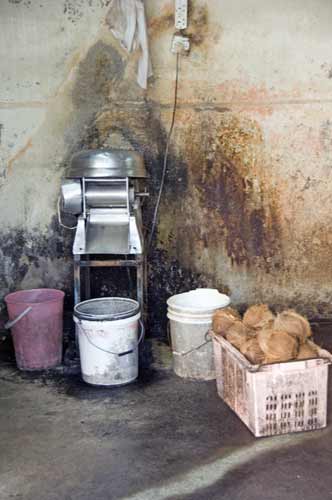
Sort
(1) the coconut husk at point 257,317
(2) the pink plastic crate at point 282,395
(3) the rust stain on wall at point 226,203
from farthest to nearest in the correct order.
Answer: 1. (3) the rust stain on wall at point 226,203
2. (1) the coconut husk at point 257,317
3. (2) the pink plastic crate at point 282,395

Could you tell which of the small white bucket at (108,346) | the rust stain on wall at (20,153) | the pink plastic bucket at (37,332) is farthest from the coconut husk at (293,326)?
the rust stain on wall at (20,153)

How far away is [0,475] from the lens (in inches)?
93.1

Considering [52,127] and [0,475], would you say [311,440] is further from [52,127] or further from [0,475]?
[52,127]

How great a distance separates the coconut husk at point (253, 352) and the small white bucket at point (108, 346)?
2.74ft

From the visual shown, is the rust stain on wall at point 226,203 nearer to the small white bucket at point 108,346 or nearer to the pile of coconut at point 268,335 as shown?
the small white bucket at point 108,346

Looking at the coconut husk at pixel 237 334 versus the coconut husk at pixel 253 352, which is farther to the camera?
the coconut husk at pixel 237 334

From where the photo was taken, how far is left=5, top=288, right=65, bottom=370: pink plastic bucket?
351cm

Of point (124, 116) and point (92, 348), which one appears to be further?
point (124, 116)

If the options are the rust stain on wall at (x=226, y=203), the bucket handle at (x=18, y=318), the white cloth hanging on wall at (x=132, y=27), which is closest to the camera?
the bucket handle at (x=18, y=318)

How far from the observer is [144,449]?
257 cm

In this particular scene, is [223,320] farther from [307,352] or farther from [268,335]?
[307,352]

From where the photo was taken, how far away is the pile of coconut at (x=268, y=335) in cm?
261

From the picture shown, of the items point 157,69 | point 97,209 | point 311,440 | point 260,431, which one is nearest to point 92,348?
point 97,209

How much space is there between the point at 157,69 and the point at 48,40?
86cm
